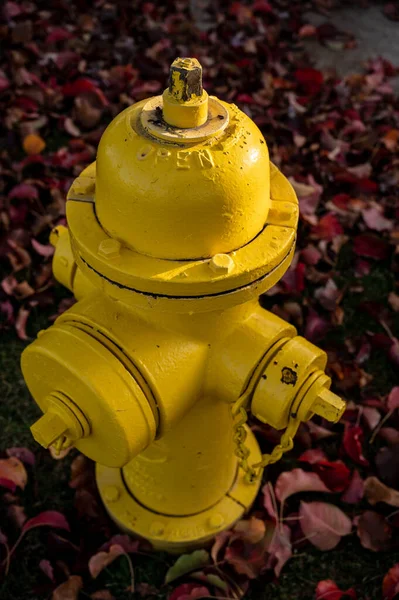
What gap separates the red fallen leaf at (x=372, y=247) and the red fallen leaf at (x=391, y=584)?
1.07m

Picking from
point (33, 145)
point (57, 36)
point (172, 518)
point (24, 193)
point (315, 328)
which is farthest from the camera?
point (57, 36)

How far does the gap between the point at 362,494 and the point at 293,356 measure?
0.61 m

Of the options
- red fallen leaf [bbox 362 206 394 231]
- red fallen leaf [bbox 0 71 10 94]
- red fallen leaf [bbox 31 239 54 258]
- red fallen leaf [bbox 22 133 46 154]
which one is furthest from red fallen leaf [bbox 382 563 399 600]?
red fallen leaf [bbox 0 71 10 94]

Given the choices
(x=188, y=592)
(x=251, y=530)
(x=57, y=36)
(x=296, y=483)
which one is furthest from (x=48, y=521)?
(x=57, y=36)

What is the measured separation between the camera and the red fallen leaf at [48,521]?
1340 mm

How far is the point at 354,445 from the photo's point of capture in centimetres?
150

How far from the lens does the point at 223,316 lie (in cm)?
99

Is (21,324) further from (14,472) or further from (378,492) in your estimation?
(378,492)

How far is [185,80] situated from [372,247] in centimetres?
137

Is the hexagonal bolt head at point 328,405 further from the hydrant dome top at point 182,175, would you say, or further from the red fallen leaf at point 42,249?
the red fallen leaf at point 42,249

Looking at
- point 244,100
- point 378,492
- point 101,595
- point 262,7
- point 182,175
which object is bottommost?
point 101,595

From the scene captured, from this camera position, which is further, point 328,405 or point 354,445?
point 354,445

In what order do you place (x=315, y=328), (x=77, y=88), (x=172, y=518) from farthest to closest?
(x=77, y=88) < (x=315, y=328) < (x=172, y=518)

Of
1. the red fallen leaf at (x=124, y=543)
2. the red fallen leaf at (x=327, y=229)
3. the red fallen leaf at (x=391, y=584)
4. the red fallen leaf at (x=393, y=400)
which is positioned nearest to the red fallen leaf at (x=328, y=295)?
the red fallen leaf at (x=327, y=229)
